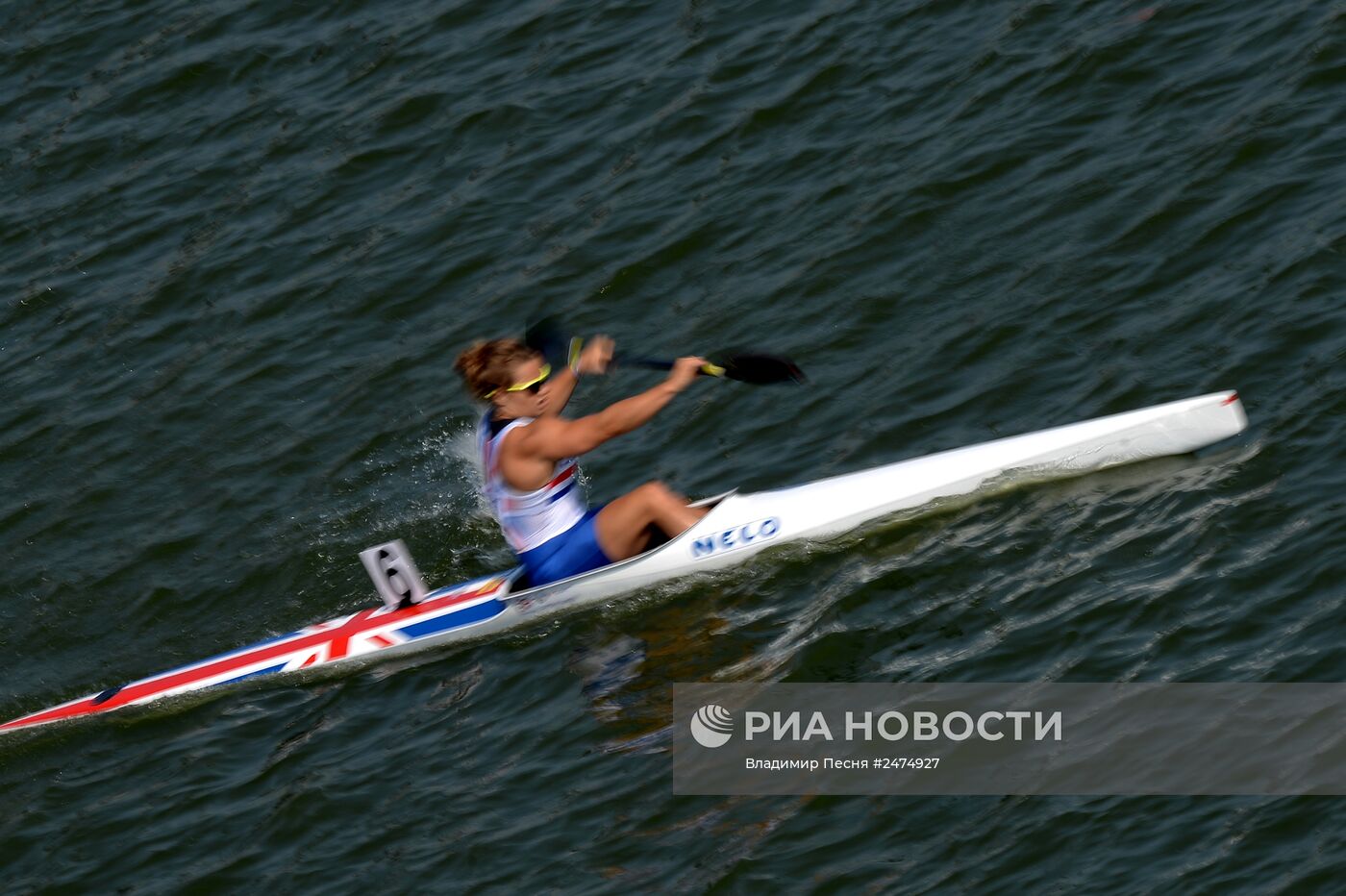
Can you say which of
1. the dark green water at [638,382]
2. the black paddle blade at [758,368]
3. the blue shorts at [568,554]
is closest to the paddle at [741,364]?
the black paddle blade at [758,368]

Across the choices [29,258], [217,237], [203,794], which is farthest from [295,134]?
[203,794]

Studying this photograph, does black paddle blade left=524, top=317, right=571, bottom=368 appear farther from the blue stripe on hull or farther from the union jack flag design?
the blue stripe on hull

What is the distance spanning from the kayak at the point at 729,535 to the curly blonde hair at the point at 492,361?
105cm

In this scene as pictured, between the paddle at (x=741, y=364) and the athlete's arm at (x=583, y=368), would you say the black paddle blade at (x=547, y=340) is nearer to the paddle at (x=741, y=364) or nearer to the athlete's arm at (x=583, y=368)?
the paddle at (x=741, y=364)

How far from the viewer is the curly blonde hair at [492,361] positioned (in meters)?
→ 7.92

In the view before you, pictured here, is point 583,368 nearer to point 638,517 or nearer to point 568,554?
point 638,517

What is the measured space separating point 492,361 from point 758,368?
1.40 meters

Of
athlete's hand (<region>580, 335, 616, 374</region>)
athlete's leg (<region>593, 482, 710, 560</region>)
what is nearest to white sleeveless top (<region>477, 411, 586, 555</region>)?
athlete's leg (<region>593, 482, 710, 560</region>)

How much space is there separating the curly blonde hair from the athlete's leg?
870 mm

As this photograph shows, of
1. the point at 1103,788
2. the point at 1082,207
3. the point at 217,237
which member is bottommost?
the point at 1103,788

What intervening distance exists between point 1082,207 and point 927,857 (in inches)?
215

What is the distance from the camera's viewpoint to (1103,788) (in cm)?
589

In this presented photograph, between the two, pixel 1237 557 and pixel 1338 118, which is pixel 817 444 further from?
pixel 1338 118

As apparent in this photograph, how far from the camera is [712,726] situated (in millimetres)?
6957
